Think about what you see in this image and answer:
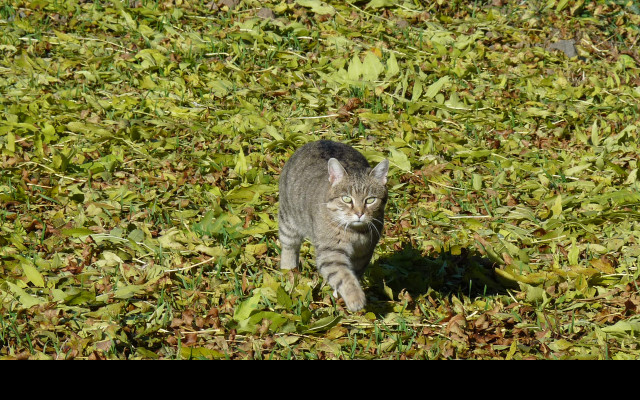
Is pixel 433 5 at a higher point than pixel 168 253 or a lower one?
higher

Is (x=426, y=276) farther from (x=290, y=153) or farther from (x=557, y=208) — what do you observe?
(x=290, y=153)

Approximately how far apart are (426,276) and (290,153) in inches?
100

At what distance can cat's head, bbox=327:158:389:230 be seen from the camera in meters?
5.79

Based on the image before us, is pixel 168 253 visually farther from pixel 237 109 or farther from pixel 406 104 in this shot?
pixel 406 104

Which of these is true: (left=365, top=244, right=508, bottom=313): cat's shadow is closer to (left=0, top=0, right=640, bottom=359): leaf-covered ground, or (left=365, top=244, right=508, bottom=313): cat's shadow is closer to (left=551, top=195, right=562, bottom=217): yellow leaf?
(left=0, top=0, right=640, bottom=359): leaf-covered ground

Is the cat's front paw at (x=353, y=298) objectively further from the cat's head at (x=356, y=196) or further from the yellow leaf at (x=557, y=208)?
the yellow leaf at (x=557, y=208)

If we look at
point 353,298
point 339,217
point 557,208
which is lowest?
point 557,208

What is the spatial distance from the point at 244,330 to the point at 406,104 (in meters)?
4.82

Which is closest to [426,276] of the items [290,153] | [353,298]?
[353,298]

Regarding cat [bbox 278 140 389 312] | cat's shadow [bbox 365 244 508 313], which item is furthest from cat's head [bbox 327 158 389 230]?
cat's shadow [bbox 365 244 508 313]

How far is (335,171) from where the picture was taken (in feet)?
19.6

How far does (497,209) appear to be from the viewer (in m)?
7.54

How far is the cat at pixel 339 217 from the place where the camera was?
571cm

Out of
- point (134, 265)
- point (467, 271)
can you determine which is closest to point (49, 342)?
point (134, 265)
